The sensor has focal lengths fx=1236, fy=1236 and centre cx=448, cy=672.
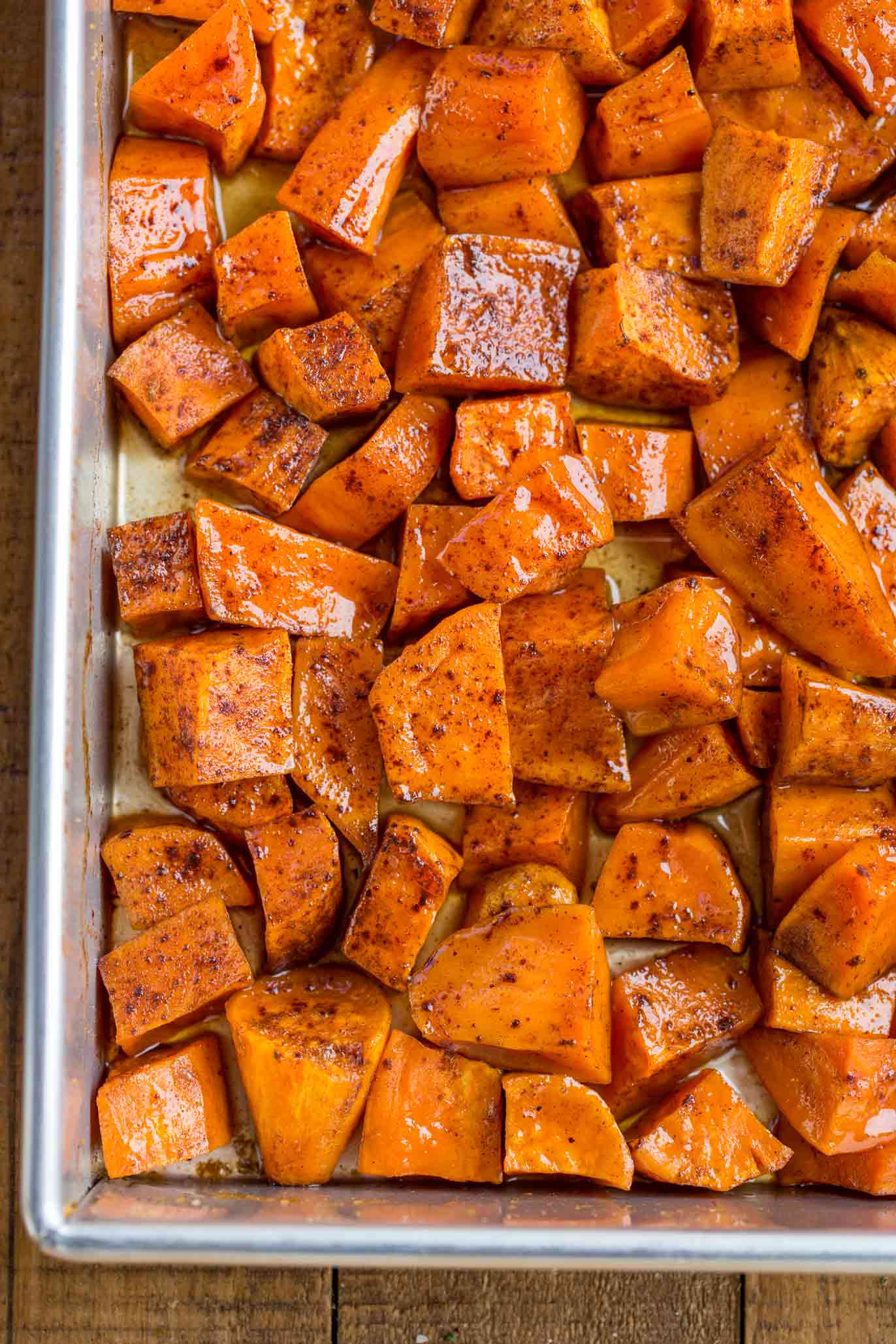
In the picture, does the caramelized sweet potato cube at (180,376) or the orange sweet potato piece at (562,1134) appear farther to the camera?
the caramelized sweet potato cube at (180,376)

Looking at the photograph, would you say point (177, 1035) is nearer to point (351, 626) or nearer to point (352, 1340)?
point (352, 1340)

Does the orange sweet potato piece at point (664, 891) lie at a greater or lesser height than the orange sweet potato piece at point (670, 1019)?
greater

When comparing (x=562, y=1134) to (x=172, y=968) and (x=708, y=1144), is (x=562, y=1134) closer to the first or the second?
(x=708, y=1144)

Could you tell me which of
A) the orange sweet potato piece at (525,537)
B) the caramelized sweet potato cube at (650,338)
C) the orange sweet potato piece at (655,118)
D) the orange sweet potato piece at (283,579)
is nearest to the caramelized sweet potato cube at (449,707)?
the orange sweet potato piece at (525,537)

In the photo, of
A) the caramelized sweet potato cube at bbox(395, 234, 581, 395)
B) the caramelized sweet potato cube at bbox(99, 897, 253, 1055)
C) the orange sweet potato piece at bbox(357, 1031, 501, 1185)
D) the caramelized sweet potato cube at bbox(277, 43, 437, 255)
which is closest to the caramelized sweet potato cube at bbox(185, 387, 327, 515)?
the caramelized sweet potato cube at bbox(395, 234, 581, 395)

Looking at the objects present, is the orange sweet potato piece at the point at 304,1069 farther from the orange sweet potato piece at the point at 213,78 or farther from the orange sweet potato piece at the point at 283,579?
the orange sweet potato piece at the point at 213,78

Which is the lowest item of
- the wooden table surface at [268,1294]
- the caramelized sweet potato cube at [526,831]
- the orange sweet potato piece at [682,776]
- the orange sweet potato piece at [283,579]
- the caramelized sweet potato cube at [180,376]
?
the wooden table surface at [268,1294]

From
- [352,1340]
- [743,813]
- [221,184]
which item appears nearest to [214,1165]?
[352,1340]
